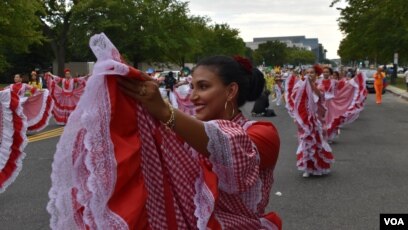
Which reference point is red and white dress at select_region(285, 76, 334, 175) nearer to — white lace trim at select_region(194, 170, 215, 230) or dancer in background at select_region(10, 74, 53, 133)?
white lace trim at select_region(194, 170, 215, 230)

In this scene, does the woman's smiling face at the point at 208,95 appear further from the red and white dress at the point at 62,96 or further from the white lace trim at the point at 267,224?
the red and white dress at the point at 62,96

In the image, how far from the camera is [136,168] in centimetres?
171

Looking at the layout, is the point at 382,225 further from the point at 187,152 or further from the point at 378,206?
the point at 187,152

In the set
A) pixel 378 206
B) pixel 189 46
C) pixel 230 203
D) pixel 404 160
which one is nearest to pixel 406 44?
pixel 189 46

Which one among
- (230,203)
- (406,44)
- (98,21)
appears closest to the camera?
(230,203)

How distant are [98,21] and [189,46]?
34.2 feet

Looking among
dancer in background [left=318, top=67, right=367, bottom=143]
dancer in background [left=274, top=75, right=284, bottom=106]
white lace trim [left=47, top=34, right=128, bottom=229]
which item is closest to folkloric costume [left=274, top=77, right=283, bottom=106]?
dancer in background [left=274, top=75, right=284, bottom=106]

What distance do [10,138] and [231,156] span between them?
5.58 meters

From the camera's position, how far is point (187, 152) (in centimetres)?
188

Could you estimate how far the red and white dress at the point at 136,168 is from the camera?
5.39 ft

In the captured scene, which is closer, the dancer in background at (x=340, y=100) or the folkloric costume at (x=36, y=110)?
the dancer in background at (x=340, y=100)

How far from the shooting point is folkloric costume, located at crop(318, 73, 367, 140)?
11789mm

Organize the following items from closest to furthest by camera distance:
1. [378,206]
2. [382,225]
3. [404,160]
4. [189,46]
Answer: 1. [382,225]
2. [378,206]
3. [404,160]
4. [189,46]

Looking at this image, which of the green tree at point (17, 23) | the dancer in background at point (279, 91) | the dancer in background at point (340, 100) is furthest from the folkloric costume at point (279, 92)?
the green tree at point (17, 23)
